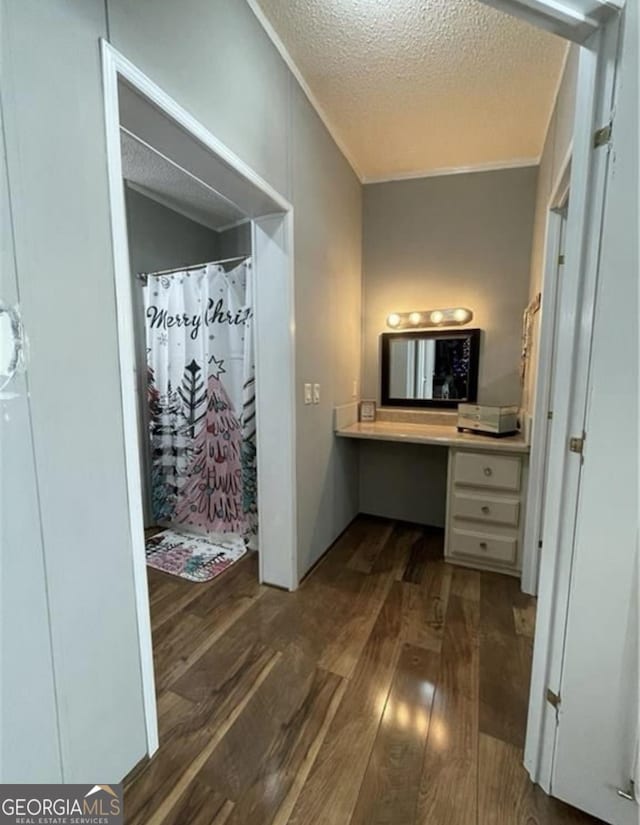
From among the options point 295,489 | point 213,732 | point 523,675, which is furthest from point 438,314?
point 213,732

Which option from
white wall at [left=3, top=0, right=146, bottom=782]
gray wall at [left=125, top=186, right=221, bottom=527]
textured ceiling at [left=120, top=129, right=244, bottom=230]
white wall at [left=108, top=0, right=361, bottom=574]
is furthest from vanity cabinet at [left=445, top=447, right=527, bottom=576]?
gray wall at [left=125, top=186, right=221, bottom=527]

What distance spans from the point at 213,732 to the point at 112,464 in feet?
3.38

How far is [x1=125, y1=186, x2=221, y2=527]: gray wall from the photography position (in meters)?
2.66

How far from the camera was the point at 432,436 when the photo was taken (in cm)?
238

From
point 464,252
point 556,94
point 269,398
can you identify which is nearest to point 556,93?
point 556,94

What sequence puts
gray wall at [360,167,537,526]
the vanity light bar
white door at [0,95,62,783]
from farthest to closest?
the vanity light bar
gray wall at [360,167,537,526]
white door at [0,95,62,783]

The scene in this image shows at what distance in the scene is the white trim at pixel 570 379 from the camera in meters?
0.90

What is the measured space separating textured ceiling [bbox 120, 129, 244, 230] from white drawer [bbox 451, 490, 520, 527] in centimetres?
221

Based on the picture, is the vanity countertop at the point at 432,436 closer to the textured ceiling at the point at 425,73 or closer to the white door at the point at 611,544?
the white door at the point at 611,544

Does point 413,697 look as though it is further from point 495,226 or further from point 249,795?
point 495,226

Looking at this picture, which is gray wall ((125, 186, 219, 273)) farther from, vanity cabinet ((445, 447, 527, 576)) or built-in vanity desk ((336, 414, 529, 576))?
vanity cabinet ((445, 447, 527, 576))

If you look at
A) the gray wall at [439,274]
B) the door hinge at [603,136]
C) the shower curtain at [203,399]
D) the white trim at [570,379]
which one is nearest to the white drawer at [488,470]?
the gray wall at [439,274]

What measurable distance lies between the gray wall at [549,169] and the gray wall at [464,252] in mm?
138

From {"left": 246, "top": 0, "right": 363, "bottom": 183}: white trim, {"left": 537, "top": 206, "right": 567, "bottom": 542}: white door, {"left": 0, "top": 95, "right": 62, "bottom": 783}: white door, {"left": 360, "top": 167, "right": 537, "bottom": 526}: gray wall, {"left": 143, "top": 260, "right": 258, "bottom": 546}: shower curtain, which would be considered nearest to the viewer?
{"left": 0, "top": 95, "right": 62, "bottom": 783}: white door
